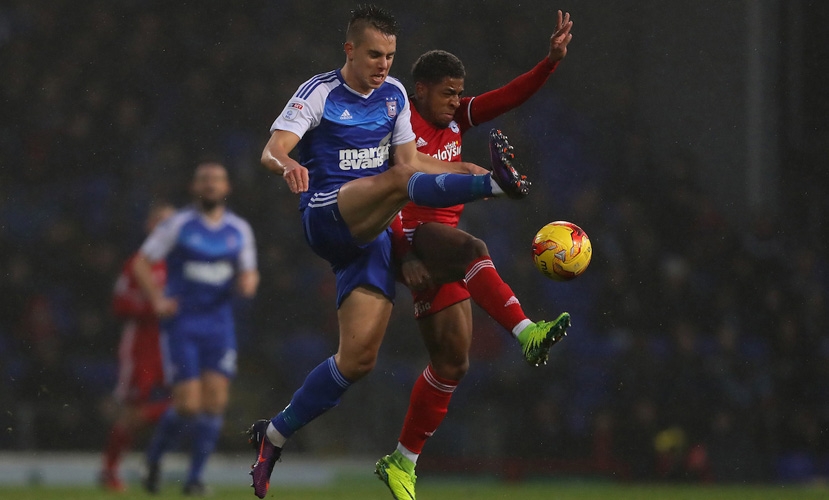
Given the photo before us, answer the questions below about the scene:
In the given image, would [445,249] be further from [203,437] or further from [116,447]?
[116,447]

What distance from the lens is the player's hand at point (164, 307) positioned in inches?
338

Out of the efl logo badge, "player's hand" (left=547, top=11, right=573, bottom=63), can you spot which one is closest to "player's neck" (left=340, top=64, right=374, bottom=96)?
the efl logo badge

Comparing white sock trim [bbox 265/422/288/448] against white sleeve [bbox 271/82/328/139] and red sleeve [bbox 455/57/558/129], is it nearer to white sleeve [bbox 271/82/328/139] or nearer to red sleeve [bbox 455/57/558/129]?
white sleeve [bbox 271/82/328/139]

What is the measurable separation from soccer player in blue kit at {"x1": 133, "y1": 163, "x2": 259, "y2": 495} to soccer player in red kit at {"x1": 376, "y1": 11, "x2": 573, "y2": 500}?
299 centimetres

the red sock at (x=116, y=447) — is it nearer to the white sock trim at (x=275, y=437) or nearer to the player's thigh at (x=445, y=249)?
the white sock trim at (x=275, y=437)

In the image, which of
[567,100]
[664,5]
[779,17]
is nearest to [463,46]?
[567,100]

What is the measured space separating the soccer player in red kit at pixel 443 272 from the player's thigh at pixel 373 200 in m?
0.38

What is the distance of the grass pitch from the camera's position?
25.3 ft

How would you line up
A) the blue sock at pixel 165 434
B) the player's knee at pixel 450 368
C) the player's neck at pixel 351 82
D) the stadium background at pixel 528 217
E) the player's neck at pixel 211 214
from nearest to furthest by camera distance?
the player's neck at pixel 351 82
the player's knee at pixel 450 368
the blue sock at pixel 165 434
the player's neck at pixel 211 214
the stadium background at pixel 528 217

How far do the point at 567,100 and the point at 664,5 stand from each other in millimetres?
1595

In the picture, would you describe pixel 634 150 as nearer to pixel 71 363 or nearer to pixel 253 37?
pixel 253 37

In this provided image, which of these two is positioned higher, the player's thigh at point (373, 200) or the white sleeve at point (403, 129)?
the white sleeve at point (403, 129)

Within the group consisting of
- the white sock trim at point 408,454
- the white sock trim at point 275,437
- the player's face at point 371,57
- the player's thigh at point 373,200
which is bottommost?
the white sock trim at point 408,454

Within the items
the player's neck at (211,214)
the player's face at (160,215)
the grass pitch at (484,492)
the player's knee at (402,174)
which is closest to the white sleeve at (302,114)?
the player's knee at (402,174)
